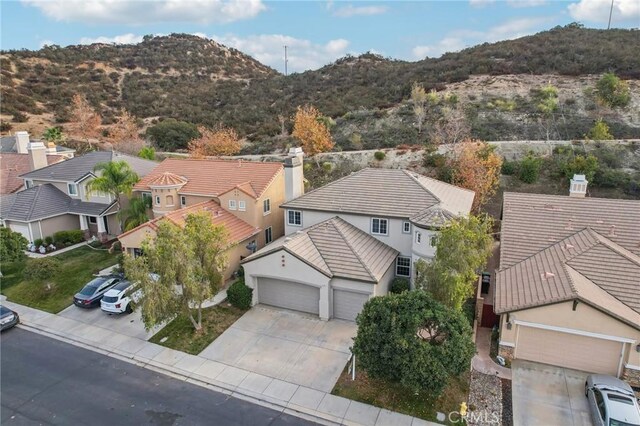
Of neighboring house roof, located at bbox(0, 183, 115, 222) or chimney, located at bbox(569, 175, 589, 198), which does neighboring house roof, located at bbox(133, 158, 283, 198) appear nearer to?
neighboring house roof, located at bbox(0, 183, 115, 222)

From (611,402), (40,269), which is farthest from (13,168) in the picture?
(611,402)

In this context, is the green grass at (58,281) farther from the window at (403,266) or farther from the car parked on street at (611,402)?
the car parked on street at (611,402)

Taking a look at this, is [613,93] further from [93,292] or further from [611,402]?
[93,292]

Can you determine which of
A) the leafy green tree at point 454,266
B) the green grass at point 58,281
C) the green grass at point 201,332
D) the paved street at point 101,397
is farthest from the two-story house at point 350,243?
the green grass at point 58,281

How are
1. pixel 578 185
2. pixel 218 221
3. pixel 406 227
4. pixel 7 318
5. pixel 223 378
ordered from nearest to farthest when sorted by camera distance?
1. pixel 223 378
2. pixel 7 318
3. pixel 406 227
4. pixel 578 185
5. pixel 218 221

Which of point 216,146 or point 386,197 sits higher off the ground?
point 216,146

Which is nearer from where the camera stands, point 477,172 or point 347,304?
point 347,304

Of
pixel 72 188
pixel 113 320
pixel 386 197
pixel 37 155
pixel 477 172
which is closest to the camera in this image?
pixel 113 320
